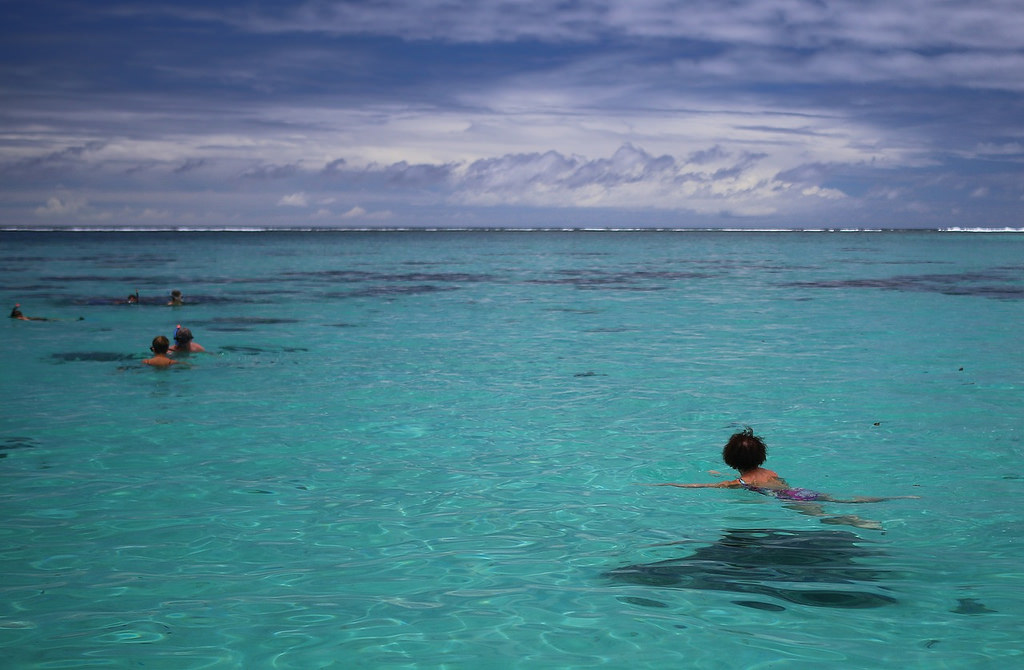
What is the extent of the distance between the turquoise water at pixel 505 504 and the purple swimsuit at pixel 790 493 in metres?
0.12

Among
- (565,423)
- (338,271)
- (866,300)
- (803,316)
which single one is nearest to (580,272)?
(338,271)

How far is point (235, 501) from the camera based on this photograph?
9.41 m

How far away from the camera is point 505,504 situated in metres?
9.34

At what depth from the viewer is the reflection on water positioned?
666 centimetres

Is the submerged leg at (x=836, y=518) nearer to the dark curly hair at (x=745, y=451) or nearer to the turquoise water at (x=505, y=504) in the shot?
the turquoise water at (x=505, y=504)

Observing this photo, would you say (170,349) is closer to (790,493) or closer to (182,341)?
(182,341)

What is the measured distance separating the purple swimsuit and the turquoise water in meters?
0.12

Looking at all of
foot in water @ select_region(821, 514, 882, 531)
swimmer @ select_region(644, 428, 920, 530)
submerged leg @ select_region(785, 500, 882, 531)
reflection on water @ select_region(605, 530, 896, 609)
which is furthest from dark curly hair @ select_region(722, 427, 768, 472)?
reflection on water @ select_region(605, 530, 896, 609)

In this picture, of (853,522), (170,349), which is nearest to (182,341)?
(170,349)

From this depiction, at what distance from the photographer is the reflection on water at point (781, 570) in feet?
21.8

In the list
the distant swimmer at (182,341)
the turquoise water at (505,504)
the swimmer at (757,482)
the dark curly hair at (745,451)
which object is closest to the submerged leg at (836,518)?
the swimmer at (757,482)

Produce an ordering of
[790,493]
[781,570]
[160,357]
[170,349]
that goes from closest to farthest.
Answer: [781,570] → [790,493] → [160,357] → [170,349]

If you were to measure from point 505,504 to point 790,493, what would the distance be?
314cm

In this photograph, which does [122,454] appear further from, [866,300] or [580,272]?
[580,272]
